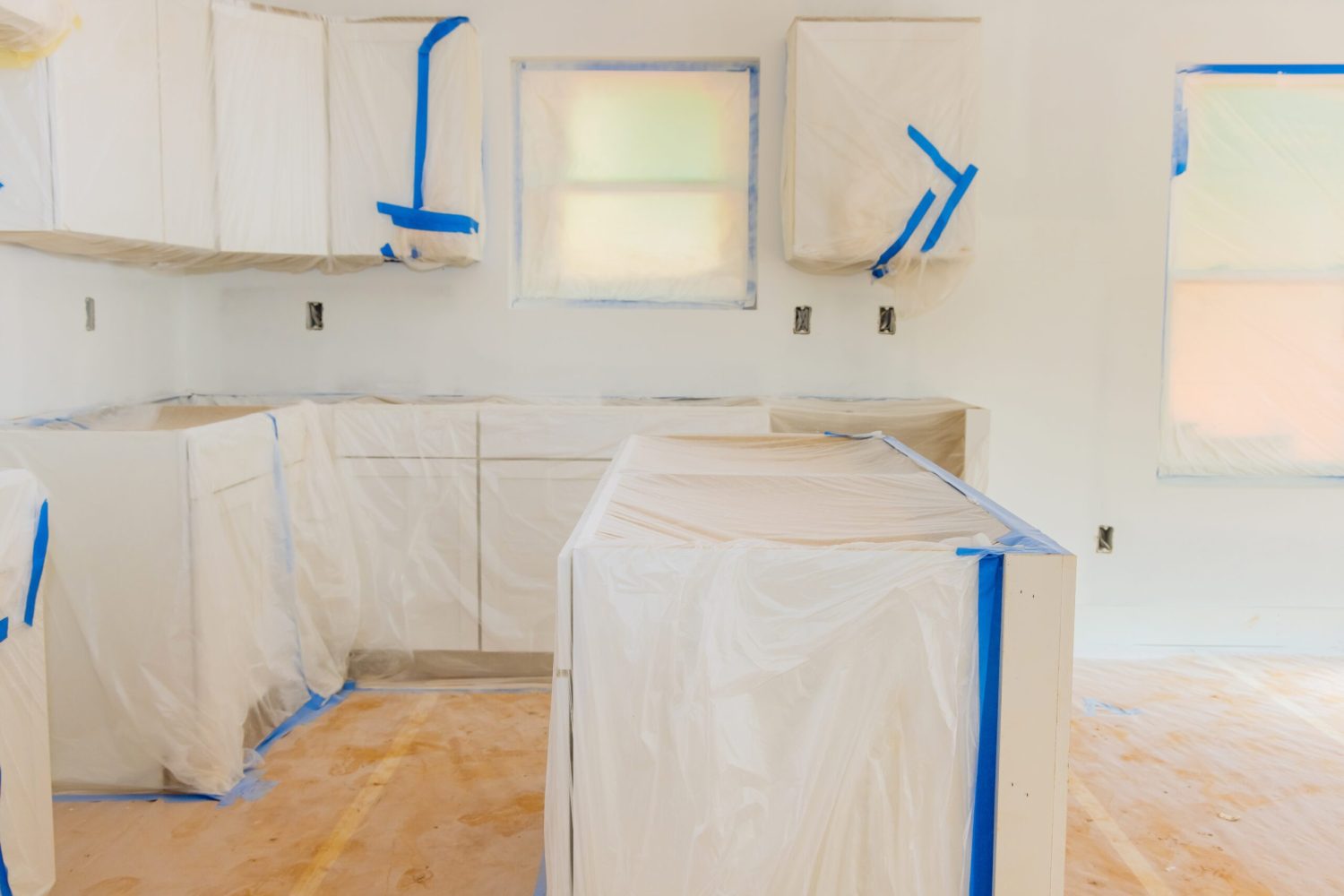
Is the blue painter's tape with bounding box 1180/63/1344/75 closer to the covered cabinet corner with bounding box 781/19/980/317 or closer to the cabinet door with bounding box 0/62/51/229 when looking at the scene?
the covered cabinet corner with bounding box 781/19/980/317

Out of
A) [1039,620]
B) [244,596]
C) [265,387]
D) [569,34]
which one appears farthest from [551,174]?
[1039,620]

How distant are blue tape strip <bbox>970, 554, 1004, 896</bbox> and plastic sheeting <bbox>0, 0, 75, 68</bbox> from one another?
2051mm

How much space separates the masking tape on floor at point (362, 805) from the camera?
2.23 m

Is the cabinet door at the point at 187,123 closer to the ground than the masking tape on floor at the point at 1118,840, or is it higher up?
higher up

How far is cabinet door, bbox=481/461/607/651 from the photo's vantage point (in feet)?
11.2

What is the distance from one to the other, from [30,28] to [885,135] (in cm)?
224

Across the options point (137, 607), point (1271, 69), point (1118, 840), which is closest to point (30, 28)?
point (137, 607)

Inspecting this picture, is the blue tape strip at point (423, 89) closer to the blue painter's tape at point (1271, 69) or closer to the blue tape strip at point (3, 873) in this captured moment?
the blue tape strip at point (3, 873)

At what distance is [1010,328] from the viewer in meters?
3.81

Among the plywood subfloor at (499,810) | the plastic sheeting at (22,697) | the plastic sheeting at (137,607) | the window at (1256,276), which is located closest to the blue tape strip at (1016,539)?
the plywood subfloor at (499,810)

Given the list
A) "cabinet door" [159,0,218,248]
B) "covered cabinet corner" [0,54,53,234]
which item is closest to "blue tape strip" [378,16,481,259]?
"cabinet door" [159,0,218,248]

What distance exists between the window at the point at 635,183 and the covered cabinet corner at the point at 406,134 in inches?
13.8

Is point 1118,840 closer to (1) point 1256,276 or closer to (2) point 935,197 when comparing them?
(2) point 935,197

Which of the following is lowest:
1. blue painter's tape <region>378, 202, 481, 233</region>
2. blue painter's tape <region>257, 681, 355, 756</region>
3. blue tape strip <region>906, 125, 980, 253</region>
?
blue painter's tape <region>257, 681, 355, 756</region>
